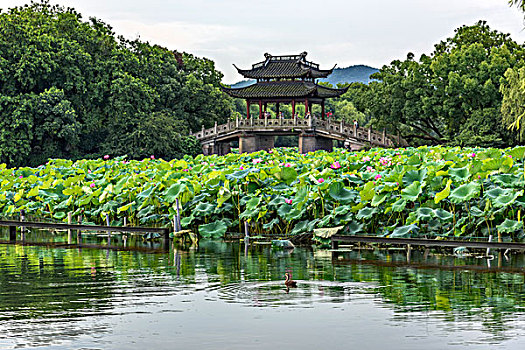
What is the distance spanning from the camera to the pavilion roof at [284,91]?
157 ft

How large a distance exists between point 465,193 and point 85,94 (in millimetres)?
34020

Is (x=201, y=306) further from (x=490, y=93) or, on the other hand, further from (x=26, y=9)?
(x=26, y=9)

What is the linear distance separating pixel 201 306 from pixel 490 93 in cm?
3504

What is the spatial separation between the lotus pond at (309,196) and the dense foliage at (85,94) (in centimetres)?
2251

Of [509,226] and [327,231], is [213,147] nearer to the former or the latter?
[327,231]

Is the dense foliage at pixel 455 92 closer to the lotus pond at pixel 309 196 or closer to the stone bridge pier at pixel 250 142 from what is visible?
the stone bridge pier at pixel 250 142

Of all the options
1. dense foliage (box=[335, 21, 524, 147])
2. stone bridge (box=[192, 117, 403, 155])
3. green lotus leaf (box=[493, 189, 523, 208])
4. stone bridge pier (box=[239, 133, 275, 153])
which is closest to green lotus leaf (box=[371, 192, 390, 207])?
green lotus leaf (box=[493, 189, 523, 208])

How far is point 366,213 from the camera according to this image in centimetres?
1273

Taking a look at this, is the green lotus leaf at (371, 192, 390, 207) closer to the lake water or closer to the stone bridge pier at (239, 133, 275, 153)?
the lake water

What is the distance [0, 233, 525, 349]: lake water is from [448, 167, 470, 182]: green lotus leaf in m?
1.27

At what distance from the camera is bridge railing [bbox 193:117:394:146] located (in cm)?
4300

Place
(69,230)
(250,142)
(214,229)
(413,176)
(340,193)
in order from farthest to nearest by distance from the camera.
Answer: (250,142)
(69,230)
(214,229)
(340,193)
(413,176)

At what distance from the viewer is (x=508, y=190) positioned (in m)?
11.7

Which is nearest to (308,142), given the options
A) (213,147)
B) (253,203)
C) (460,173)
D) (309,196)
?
(213,147)
